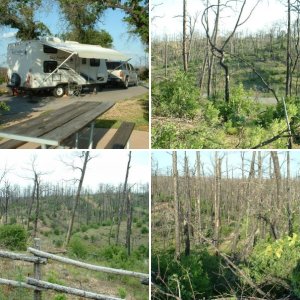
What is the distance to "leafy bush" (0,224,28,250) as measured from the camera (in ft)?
9.65

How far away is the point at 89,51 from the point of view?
629 cm

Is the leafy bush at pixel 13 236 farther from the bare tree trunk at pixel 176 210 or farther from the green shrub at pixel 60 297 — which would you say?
the bare tree trunk at pixel 176 210

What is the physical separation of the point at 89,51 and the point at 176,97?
3988 millimetres

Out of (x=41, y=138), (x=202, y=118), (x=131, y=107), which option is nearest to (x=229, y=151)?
(x=202, y=118)

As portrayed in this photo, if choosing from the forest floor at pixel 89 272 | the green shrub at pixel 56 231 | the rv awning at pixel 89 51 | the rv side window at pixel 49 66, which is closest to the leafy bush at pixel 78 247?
the forest floor at pixel 89 272

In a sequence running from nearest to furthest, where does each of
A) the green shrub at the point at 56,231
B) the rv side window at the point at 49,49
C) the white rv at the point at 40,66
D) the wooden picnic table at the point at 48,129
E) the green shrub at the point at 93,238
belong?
the wooden picnic table at the point at 48,129, the green shrub at the point at 56,231, the green shrub at the point at 93,238, the white rv at the point at 40,66, the rv side window at the point at 49,49

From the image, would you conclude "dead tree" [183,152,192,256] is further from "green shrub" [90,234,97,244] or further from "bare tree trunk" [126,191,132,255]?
"green shrub" [90,234,97,244]

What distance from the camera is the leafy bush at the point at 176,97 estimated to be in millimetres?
2621

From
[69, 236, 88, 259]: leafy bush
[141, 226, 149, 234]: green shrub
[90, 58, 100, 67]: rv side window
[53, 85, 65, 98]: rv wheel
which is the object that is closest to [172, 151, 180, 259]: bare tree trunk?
[141, 226, 149, 234]: green shrub

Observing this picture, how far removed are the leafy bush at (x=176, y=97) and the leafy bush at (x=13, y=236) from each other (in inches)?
50.1

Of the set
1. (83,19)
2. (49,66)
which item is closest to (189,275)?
(83,19)

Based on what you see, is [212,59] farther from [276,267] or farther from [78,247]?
[78,247]

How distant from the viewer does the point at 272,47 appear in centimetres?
282

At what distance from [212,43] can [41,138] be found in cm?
122
